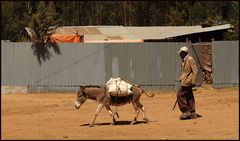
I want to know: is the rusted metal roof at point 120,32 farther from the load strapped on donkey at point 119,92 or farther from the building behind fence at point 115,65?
the load strapped on donkey at point 119,92

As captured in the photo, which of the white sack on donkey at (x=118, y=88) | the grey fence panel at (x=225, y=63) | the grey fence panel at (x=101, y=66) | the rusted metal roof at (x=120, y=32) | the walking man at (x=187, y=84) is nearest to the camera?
the white sack on donkey at (x=118, y=88)

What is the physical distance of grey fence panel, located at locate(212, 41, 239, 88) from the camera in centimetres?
2516

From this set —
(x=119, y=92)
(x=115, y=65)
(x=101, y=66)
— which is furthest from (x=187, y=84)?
(x=101, y=66)

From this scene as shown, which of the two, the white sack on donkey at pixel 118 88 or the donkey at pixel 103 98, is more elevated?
the white sack on donkey at pixel 118 88

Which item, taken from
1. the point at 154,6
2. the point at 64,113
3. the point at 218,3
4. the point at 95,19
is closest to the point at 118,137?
the point at 64,113

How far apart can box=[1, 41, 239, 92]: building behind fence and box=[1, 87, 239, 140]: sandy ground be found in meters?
3.26

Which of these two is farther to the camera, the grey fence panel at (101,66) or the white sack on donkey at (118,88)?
the grey fence panel at (101,66)

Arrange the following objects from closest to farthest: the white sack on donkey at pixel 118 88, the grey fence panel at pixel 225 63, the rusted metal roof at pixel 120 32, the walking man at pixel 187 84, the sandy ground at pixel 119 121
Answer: the sandy ground at pixel 119 121
the white sack on donkey at pixel 118 88
the walking man at pixel 187 84
the grey fence panel at pixel 225 63
the rusted metal roof at pixel 120 32

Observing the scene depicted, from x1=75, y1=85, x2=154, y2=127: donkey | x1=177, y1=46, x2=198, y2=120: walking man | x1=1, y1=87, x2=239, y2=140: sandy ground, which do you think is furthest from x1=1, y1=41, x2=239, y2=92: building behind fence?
x1=75, y1=85, x2=154, y2=127: donkey

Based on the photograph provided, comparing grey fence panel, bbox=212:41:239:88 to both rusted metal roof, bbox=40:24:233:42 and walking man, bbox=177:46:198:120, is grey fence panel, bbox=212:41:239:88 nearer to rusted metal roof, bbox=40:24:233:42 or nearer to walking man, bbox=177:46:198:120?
rusted metal roof, bbox=40:24:233:42

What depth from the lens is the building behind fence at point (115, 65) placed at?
82.8 feet

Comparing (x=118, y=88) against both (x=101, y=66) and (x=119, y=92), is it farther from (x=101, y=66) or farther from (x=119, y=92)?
(x=101, y=66)

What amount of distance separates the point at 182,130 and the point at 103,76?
1333cm

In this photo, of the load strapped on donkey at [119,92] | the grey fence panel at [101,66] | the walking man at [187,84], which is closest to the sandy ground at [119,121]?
the walking man at [187,84]
